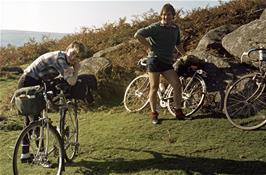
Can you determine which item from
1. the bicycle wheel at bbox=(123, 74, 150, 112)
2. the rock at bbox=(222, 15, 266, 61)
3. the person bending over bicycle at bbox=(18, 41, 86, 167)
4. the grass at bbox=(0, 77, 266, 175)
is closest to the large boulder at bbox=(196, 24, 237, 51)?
the rock at bbox=(222, 15, 266, 61)

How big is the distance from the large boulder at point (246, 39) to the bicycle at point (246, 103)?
5.02 ft

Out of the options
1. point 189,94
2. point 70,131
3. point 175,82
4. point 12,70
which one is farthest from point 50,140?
point 12,70

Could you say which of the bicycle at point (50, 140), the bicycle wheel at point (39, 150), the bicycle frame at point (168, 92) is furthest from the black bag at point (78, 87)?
the bicycle frame at point (168, 92)

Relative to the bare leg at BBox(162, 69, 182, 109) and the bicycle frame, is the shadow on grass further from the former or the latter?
the bicycle frame

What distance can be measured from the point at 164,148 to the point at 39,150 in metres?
2.08

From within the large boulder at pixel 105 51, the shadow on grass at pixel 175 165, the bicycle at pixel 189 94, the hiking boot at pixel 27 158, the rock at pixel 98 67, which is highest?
the large boulder at pixel 105 51

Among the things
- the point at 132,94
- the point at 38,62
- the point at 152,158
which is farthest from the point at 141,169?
the point at 132,94

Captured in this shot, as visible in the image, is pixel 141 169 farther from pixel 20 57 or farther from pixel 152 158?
pixel 20 57

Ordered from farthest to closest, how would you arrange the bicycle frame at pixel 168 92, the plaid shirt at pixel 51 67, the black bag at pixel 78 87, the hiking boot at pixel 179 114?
1. the bicycle frame at pixel 168 92
2. the hiking boot at pixel 179 114
3. the black bag at pixel 78 87
4. the plaid shirt at pixel 51 67

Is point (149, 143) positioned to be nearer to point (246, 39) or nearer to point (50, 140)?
point (50, 140)

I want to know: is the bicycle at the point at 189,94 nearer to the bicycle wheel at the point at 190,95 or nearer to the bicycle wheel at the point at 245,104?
the bicycle wheel at the point at 190,95

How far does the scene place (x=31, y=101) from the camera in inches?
256

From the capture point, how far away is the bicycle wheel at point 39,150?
634 centimetres

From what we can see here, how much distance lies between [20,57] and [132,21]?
4.52 metres
